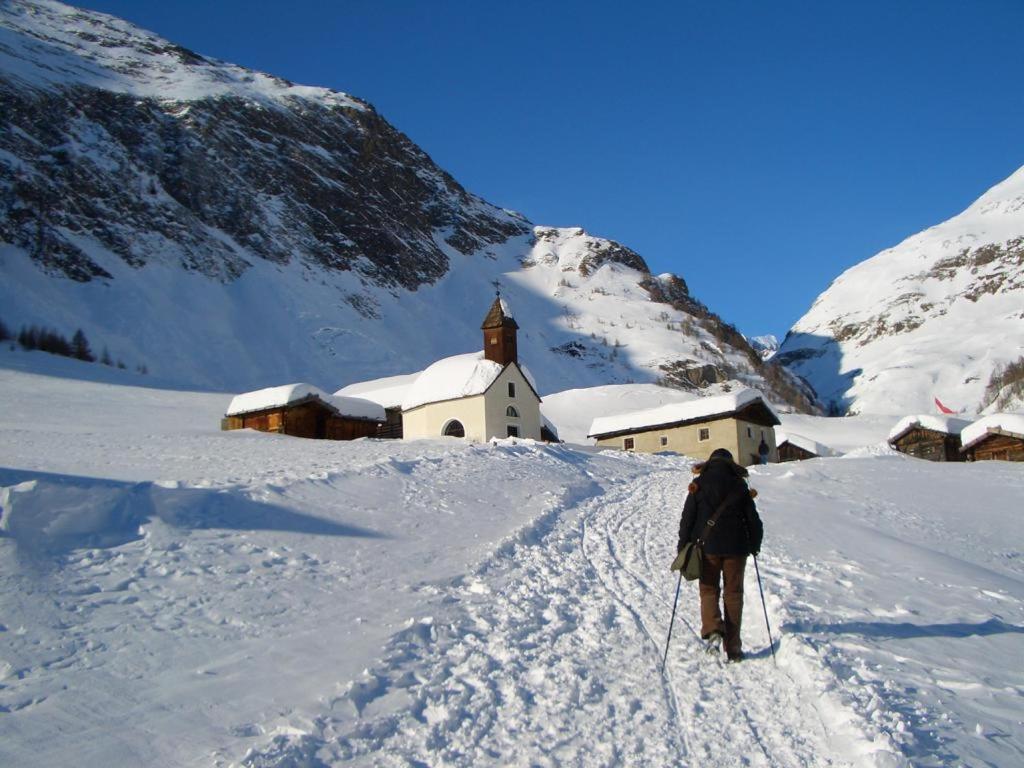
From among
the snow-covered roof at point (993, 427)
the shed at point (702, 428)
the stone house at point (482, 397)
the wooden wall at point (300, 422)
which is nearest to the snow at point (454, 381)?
the stone house at point (482, 397)

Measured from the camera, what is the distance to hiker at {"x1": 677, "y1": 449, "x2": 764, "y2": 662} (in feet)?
24.1

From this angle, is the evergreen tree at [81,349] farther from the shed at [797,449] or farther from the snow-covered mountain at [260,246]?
the shed at [797,449]

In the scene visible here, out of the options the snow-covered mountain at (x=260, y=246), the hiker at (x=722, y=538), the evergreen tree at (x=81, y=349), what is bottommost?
the hiker at (x=722, y=538)

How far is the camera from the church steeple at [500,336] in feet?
142

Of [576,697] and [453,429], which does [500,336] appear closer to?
[453,429]

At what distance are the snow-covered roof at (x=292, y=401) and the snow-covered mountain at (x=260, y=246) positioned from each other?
3375cm

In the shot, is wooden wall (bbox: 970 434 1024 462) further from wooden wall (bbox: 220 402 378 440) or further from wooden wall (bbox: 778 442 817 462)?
wooden wall (bbox: 220 402 378 440)

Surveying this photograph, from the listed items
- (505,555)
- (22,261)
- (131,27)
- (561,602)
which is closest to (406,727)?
(561,602)

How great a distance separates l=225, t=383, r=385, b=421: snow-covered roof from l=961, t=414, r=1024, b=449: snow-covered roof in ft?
111

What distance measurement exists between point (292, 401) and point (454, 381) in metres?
8.46

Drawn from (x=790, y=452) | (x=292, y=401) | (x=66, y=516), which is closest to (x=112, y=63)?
(x=292, y=401)

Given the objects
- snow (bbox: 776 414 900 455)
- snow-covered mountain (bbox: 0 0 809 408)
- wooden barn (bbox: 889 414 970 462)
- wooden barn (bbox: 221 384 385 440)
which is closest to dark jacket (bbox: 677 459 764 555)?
wooden barn (bbox: 221 384 385 440)

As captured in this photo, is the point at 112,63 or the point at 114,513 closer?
the point at 114,513

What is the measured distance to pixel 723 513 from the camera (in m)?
7.63
